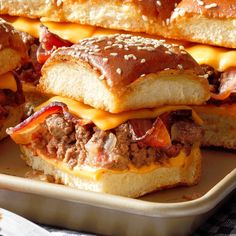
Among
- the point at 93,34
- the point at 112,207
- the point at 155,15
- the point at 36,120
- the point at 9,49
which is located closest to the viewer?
the point at 112,207

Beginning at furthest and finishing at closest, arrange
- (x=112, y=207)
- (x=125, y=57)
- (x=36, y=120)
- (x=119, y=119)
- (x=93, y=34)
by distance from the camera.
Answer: (x=93, y=34) < (x=36, y=120) < (x=125, y=57) < (x=119, y=119) < (x=112, y=207)

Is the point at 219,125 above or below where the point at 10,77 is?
below

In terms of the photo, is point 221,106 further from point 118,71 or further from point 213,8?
point 118,71

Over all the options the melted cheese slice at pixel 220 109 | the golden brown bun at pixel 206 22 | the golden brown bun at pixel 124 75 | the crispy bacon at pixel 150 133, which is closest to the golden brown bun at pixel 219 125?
the melted cheese slice at pixel 220 109

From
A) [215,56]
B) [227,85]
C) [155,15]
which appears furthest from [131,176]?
[155,15]

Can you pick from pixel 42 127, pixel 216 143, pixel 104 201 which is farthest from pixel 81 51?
pixel 216 143

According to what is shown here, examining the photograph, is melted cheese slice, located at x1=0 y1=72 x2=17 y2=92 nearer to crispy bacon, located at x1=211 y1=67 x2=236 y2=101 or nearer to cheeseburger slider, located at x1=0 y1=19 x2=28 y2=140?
cheeseburger slider, located at x1=0 y1=19 x2=28 y2=140

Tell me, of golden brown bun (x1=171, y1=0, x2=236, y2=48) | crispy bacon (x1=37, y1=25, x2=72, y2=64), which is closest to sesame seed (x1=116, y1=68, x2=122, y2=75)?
golden brown bun (x1=171, y1=0, x2=236, y2=48)
